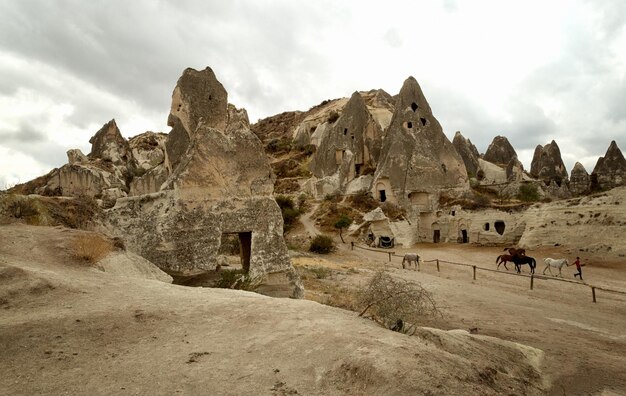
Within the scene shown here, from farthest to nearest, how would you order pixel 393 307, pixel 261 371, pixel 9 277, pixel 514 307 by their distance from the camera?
pixel 514 307 < pixel 393 307 < pixel 9 277 < pixel 261 371

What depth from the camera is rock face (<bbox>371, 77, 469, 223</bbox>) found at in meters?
28.2

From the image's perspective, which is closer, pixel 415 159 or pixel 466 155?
pixel 415 159

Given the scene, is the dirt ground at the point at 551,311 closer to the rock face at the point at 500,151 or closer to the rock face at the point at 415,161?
the rock face at the point at 415,161

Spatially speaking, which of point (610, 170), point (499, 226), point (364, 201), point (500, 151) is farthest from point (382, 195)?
point (500, 151)

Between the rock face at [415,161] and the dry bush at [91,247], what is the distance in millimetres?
23656

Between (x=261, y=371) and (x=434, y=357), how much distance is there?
4.44ft

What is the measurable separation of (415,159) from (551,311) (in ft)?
66.3

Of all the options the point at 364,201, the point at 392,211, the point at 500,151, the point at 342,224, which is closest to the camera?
the point at 342,224

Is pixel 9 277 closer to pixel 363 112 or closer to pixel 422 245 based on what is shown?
pixel 422 245

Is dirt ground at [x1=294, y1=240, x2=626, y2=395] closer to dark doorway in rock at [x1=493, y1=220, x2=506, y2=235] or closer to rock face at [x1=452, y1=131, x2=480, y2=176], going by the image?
dark doorway in rock at [x1=493, y1=220, x2=506, y2=235]

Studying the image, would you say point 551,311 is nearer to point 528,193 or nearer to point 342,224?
point 342,224

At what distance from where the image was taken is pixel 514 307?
9.80m

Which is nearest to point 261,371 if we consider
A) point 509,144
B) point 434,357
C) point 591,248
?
point 434,357

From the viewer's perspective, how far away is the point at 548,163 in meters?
47.0
